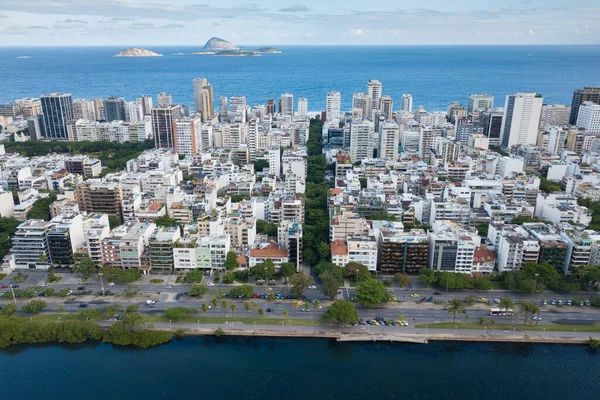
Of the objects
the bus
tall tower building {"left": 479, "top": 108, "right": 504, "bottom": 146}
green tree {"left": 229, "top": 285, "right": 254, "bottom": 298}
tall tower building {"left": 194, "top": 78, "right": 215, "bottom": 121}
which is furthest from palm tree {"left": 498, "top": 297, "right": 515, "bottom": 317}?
tall tower building {"left": 194, "top": 78, "right": 215, "bottom": 121}

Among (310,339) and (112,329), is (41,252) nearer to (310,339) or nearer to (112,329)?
(112,329)

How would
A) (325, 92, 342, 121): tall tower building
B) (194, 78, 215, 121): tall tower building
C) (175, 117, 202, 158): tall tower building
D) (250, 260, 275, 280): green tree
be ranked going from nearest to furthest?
(250, 260, 275, 280): green tree, (175, 117, 202, 158): tall tower building, (194, 78, 215, 121): tall tower building, (325, 92, 342, 121): tall tower building

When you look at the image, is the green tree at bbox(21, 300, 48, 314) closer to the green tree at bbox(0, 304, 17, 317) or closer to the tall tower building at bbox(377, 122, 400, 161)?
the green tree at bbox(0, 304, 17, 317)

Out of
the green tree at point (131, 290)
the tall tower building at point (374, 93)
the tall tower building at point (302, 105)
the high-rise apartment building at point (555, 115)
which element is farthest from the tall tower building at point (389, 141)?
the green tree at point (131, 290)

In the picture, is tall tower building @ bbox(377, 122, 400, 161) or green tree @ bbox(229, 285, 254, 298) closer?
green tree @ bbox(229, 285, 254, 298)

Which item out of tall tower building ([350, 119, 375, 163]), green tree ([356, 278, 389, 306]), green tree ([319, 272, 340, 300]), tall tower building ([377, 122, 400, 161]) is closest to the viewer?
green tree ([356, 278, 389, 306])

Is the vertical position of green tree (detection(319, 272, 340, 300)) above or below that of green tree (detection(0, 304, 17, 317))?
above

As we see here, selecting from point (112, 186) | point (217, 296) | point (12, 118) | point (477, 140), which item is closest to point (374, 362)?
point (217, 296)
